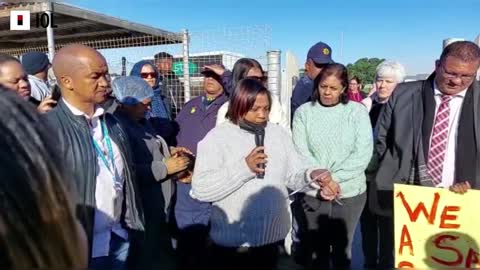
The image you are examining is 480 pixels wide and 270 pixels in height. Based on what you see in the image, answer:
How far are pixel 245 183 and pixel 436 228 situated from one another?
1.13 meters

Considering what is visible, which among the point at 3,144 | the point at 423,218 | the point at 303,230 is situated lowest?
the point at 303,230

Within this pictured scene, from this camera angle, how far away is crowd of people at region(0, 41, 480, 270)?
6.55 feet

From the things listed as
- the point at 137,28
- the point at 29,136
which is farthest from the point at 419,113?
the point at 137,28

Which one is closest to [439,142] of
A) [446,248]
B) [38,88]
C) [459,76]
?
[459,76]

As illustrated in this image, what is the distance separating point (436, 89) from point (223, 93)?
5.95 feet

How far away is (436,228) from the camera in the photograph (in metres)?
2.47

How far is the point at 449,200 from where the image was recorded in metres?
2.46

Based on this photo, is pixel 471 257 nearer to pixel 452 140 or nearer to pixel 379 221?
pixel 452 140

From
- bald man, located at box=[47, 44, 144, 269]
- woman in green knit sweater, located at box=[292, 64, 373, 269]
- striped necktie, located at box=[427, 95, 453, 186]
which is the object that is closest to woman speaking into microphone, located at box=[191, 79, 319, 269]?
bald man, located at box=[47, 44, 144, 269]

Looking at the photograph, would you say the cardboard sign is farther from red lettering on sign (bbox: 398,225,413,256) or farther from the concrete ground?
the concrete ground

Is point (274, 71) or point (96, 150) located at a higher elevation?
point (274, 71)

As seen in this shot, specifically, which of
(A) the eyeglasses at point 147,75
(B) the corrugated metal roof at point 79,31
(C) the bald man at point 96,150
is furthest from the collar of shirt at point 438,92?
(B) the corrugated metal roof at point 79,31

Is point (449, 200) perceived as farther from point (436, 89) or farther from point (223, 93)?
point (223, 93)
